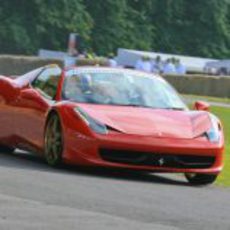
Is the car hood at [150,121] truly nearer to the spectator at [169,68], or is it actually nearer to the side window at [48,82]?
the side window at [48,82]

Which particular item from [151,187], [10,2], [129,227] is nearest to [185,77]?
[10,2]

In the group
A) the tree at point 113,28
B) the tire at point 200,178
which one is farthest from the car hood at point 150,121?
the tree at point 113,28

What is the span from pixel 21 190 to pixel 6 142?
4.29 metres

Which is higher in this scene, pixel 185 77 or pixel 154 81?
pixel 154 81

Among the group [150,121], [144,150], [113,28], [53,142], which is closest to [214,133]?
[150,121]

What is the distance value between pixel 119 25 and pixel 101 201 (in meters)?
63.2

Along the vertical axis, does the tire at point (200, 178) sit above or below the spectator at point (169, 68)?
above

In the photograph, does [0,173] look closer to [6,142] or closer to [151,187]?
[151,187]

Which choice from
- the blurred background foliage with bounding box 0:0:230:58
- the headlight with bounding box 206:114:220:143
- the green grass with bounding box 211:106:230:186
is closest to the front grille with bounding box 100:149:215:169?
the headlight with bounding box 206:114:220:143

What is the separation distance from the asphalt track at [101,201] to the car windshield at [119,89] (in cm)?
83

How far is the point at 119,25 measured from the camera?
71812mm

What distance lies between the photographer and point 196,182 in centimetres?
1188

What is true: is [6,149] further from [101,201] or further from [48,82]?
[101,201]

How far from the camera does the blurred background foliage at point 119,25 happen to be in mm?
66938
